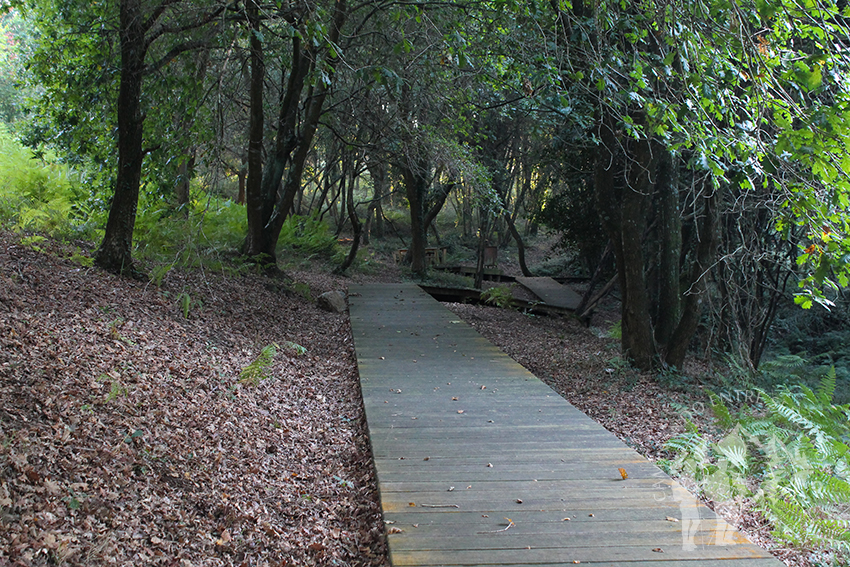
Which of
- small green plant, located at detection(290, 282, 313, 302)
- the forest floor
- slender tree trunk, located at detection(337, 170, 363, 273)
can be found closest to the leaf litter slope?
the forest floor

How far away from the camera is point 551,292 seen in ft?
48.3

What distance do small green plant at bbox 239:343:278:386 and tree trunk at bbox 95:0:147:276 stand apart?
1.88 metres

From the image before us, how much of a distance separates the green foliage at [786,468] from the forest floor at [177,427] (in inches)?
8.5

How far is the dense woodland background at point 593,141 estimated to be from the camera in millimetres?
3799

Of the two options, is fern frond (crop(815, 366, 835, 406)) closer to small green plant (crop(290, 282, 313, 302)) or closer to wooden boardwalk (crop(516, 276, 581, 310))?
wooden boardwalk (crop(516, 276, 581, 310))

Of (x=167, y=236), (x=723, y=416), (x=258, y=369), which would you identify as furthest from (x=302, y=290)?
(x=723, y=416)

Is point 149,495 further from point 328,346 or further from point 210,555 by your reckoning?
point 328,346

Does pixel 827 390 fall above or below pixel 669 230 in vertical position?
below

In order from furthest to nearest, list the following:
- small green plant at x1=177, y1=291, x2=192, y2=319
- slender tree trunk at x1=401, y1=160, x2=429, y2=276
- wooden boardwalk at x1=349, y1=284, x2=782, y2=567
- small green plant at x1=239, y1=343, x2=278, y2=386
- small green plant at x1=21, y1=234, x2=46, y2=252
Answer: slender tree trunk at x1=401, y1=160, x2=429, y2=276 → small green plant at x1=177, y1=291, x2=192, y2=319 → small green plant at x1=21, y1=234, x2=46, y2=252 → small green plant at x1=239, y1=343, x2=278, y2=386 → wooden boardwalk at x1=349, y1=284, x2=782, y2=567

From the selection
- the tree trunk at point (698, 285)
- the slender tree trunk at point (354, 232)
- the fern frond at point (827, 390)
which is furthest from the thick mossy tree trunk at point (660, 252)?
the slender tree trunk at point (354, 232)

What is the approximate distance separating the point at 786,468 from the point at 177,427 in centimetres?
392

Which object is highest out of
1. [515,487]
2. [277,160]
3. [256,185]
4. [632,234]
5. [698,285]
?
[277,160]

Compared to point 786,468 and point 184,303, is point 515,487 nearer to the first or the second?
point 786,468

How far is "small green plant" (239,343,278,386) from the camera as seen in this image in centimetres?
503
